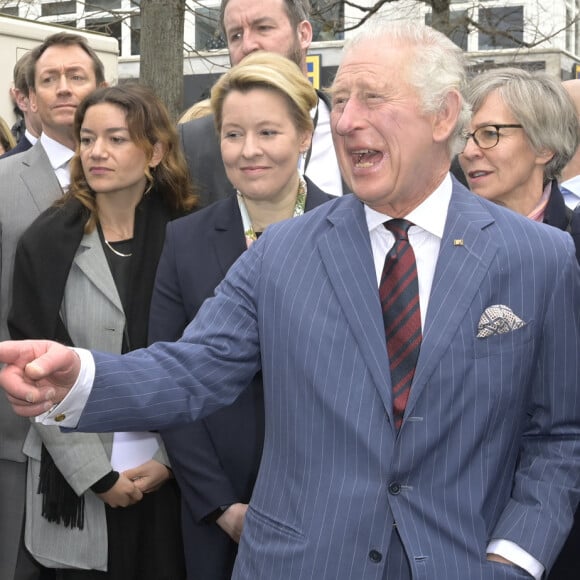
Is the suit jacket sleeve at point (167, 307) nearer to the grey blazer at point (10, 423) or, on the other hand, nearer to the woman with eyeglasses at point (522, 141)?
the grey blazer at point (10, 423)

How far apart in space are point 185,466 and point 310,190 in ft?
3.74

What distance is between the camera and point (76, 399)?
232cm

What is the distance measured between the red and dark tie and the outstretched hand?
761 millimetres

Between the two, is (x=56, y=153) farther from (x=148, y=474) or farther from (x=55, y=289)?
(x=148, y=474)

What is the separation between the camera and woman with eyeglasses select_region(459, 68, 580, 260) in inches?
150

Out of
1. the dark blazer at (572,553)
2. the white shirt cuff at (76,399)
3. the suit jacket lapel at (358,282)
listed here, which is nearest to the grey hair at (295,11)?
the dark blazer at (572,553)

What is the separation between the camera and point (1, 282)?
13.0ft

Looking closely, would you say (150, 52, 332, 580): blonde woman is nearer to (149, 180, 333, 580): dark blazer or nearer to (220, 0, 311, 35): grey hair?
(149, 180, 333, 580): dark blazer

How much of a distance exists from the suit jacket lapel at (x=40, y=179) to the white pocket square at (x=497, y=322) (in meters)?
2.28

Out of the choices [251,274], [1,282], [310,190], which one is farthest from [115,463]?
[251,274]

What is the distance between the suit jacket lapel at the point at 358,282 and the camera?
2377 mm

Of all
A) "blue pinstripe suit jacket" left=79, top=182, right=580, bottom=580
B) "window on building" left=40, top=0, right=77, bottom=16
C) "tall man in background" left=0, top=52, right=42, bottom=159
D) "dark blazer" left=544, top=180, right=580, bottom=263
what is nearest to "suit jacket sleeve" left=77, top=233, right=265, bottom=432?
"blue pinstripe suit jacket" left=79, top=182, right=580, bottom=580

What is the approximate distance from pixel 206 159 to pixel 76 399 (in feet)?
7.31

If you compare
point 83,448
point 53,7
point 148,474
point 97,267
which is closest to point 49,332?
point 97,267
